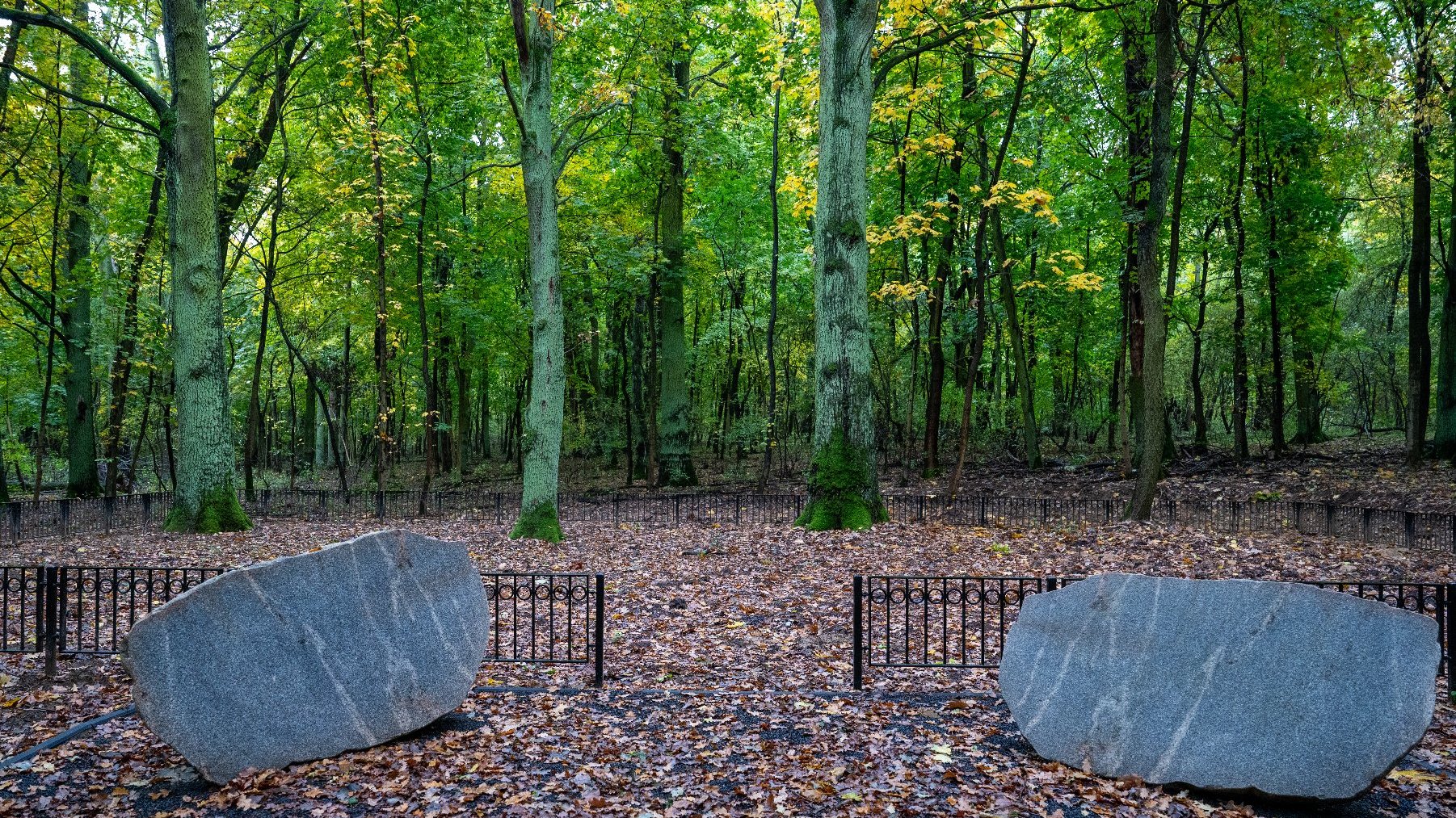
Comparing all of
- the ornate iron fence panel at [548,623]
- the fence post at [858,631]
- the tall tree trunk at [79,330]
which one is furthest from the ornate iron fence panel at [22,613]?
the tall tree trunk at [79,330]

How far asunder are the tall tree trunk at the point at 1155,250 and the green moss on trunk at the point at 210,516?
1508 centimetres

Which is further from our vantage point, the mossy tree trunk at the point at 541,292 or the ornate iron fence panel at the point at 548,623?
the mossy tree trunk at the point at 541,292

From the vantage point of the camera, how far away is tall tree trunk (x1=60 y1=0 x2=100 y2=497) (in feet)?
62.3

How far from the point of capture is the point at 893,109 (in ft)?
51.3

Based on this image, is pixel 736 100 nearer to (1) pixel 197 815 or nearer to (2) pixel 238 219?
(2) pixel 238 219

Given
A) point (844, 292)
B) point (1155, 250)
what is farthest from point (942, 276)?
point (844, 292)

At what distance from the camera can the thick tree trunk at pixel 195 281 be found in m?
13.1

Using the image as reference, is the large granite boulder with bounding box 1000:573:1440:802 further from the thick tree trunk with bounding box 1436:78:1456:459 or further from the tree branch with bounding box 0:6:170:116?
the thick tree trunk with bounding box 1436:78:1456:459

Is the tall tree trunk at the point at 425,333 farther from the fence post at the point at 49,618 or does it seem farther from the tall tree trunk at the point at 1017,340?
the tall tree trunk at the point at 1017,340

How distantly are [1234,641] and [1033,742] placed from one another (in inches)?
50.6

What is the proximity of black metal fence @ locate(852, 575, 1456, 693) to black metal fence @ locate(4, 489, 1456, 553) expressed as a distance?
364 cm

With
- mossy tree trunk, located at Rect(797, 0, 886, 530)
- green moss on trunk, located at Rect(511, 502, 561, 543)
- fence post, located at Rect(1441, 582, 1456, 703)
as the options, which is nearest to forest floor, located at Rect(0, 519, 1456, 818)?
fence post, located at Rect(1441, 582, 1456, 703)

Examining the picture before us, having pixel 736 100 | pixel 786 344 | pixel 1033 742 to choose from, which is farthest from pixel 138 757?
pixel 786 344

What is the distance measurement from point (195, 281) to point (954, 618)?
42.2 feet
